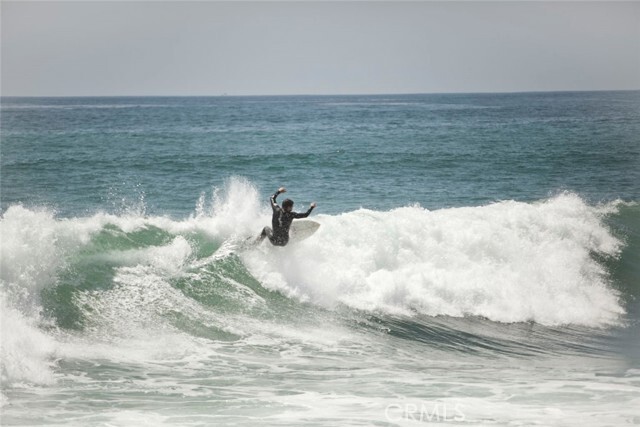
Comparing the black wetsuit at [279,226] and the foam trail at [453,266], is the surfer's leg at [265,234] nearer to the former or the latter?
the black wetsuit at [279,226]

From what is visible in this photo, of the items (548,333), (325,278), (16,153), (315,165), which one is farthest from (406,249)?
(16,153)

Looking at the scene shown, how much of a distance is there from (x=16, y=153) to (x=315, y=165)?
15.7 meters

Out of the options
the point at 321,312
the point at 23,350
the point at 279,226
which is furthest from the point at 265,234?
the point at 23,350

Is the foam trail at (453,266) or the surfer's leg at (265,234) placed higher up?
the surfer's leg at (265,234)

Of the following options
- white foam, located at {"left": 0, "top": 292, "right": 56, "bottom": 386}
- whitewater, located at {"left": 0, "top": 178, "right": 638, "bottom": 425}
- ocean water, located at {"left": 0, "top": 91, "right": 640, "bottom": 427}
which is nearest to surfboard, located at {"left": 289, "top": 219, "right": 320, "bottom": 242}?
whitewater, located at {"left": 0, "top": 178, "right": 638, "bottom": 425}

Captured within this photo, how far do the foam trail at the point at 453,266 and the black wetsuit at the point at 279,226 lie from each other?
346 mm

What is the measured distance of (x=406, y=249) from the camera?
18156mm

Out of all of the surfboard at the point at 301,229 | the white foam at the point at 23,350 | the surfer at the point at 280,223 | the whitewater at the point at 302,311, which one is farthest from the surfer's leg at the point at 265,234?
the white foam at the point at 23,350

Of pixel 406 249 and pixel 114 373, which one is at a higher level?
pixel 406 249

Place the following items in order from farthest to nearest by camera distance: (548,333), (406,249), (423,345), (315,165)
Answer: (315,165)
(406,249)
(548,333)
(423,345)

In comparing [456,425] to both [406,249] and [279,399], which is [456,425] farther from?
[406,249]

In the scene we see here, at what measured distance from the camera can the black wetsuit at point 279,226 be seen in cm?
1575

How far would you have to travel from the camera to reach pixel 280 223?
630 inches

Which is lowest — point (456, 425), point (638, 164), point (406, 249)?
point (456, 425)
